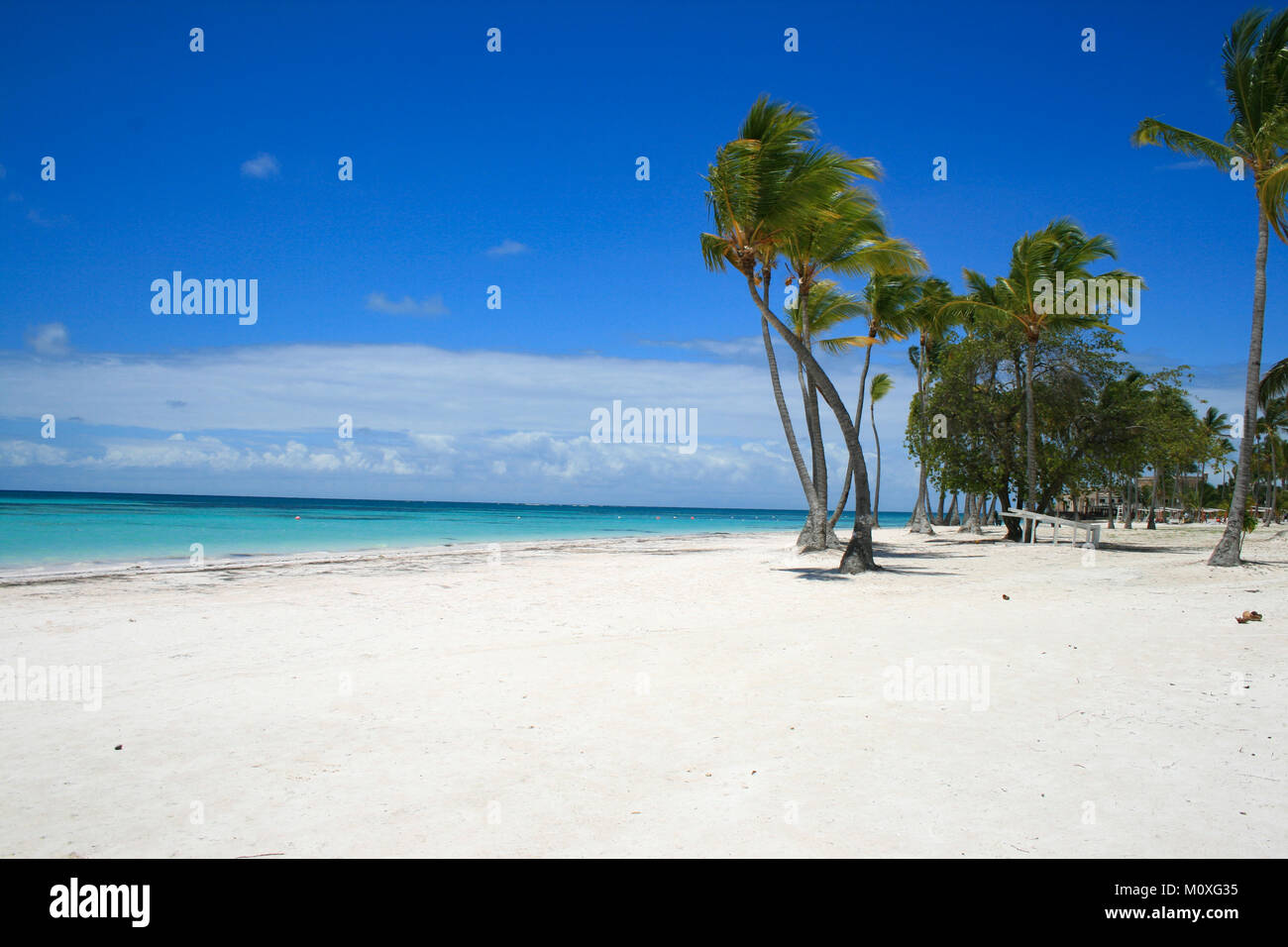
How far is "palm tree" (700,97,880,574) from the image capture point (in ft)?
48.9

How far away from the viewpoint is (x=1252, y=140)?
14836 millimetres

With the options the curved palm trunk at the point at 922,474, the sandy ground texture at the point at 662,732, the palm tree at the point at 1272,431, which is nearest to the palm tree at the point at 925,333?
the curved palm trunk at the point at 922,474

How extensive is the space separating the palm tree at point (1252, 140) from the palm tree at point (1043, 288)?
28.6 feet

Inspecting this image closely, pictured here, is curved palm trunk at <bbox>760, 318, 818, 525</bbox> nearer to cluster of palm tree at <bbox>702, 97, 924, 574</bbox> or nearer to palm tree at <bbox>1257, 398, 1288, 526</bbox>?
cluster of palm tree at <bbox>702, 97, 924, 574</bbox>

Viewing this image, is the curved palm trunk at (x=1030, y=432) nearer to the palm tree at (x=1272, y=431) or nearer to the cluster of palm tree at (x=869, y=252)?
the cluster of palm tree at (x=869, y=252)

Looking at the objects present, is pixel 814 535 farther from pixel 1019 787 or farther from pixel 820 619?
pixel 1019 787

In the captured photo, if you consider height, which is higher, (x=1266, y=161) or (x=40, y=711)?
(x=1266, y=161)

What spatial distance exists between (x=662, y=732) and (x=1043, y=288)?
24.0 meters

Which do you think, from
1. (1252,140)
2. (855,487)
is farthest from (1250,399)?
(855,487)

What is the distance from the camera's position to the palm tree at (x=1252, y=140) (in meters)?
14.4

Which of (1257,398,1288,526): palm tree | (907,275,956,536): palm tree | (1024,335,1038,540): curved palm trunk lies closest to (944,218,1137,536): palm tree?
(1024,335,1038,540): curved palm trunk
